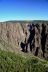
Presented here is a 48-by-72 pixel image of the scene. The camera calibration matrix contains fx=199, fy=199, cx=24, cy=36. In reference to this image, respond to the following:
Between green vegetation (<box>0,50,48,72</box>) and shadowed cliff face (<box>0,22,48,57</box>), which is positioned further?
shadowed cliff face (<box>0,22,48,57</box>)

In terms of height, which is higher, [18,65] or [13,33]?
[18,65]

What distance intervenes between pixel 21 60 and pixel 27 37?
9270cm

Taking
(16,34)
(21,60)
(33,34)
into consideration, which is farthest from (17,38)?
(21,60)

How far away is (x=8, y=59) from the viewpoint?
5600 cm

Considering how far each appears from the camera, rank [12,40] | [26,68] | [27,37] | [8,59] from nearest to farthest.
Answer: [26,68]
[8,59]
[12,40]
[27,37]

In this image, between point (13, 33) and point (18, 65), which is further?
point (13, 33)

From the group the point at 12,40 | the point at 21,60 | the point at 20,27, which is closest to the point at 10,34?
the point at 12,40

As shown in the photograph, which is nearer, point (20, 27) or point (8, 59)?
point (8, 59)

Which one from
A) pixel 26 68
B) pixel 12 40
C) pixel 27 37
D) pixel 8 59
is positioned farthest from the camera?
pixel 27 37

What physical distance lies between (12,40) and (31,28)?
2071 cm

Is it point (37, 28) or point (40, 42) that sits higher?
point (37, 28)

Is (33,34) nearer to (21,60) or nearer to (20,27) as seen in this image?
(20,27)

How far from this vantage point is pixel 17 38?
147m

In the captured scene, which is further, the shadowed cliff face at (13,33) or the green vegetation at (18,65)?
the shadowed cliff face at (13,33)
